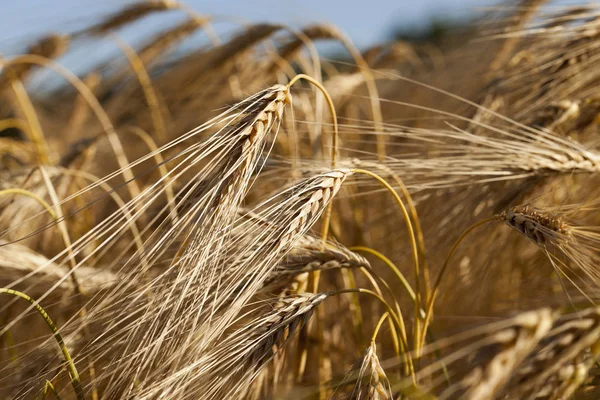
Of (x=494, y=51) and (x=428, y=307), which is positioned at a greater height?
(x=494, y=51)

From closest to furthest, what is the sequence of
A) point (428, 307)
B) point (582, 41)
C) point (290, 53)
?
1. point (428, 307)
2. point (582, 41)
3. point (290, 53)

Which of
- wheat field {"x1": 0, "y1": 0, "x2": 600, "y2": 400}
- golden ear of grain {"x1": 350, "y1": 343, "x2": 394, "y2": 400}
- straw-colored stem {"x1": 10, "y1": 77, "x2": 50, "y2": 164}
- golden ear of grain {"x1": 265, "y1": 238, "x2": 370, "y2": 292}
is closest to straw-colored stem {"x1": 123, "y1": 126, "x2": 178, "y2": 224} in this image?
wheat field {"x1": 0, "y1": 0, "x2": 600, "y2": 400}

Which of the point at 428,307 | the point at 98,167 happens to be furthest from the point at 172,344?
the point at 98,167

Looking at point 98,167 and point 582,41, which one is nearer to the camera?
point 582,41

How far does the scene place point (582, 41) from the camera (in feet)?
4.40

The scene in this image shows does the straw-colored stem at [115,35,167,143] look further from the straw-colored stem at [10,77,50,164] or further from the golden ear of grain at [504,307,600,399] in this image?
the golden ear of grain at [504,307,600,399]

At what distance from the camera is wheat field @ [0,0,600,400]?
752mm

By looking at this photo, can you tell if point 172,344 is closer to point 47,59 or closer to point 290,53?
point 290,53

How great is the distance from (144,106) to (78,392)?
5.34ft

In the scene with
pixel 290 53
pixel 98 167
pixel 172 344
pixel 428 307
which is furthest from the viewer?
pixel 98 167

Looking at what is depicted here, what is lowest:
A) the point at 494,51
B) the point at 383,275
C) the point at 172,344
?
the point at 383,275

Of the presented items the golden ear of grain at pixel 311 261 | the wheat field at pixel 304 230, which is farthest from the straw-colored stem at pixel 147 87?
the golden ear of grain at pixel 311 261

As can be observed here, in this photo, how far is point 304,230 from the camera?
766 mm

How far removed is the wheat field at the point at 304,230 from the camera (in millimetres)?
752
